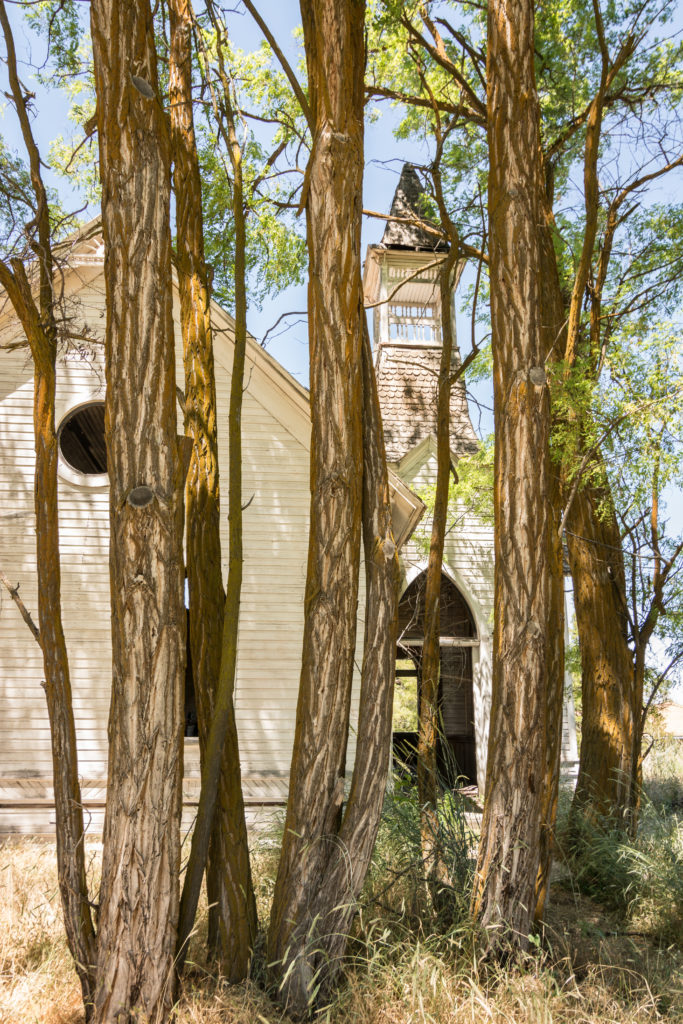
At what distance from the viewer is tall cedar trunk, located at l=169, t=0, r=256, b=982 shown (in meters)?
4.61

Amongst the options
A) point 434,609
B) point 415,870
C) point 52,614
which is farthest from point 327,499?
point 434,609

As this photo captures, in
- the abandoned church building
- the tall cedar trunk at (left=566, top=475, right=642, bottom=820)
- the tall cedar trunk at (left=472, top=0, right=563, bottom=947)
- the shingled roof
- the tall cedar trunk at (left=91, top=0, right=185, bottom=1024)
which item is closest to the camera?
the tall cedar trunk at (left=91, top=0, right=185, bottom=1024)

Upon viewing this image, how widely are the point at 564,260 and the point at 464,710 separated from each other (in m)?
9.01

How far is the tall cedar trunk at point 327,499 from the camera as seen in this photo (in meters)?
4.38

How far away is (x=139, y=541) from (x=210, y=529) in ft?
4.55

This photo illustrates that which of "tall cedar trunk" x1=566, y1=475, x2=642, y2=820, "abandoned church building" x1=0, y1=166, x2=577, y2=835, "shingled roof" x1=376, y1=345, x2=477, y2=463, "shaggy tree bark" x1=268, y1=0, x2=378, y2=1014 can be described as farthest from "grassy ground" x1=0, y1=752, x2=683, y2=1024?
"shingled roof" x1=376, y1=345, x2=477, y2=463

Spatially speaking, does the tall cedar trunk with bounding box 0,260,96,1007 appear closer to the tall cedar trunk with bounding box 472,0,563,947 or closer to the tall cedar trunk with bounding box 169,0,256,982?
the tall cedar trunk with bounding box 169,0,256,982

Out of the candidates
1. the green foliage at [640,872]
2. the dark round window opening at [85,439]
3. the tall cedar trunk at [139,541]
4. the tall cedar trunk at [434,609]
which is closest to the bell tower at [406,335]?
the dark round window opening at [85,439]

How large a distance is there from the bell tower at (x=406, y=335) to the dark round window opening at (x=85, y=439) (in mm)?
5321

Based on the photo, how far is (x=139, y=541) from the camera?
3.98 meters

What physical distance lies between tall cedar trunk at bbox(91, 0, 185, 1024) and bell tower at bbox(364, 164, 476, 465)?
38.8 ft

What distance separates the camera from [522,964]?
181 inches

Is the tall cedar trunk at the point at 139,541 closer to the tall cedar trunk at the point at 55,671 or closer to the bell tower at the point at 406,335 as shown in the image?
the tall cedar trunk at the point at 55,671

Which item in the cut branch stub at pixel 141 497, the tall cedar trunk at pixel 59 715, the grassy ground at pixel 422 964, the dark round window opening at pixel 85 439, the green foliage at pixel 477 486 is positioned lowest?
the grassy ground at pixel 422 964
